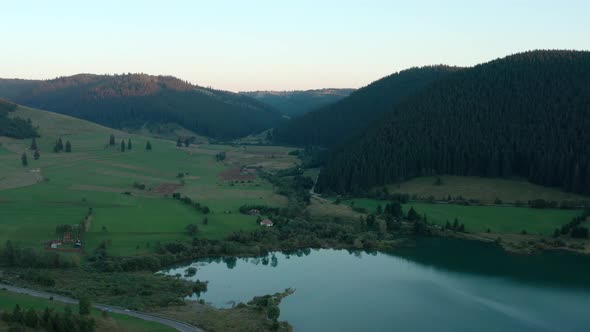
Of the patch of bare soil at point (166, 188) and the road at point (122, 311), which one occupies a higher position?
the patch of bare soil at point (166, 188)

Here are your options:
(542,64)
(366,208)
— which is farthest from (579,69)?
(366,208)

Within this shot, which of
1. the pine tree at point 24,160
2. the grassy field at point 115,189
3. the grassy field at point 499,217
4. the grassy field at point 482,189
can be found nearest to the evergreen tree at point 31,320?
the grassy field at point 115,189

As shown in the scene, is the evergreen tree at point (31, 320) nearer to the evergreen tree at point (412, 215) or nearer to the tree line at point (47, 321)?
the tree line at point (47, 321)

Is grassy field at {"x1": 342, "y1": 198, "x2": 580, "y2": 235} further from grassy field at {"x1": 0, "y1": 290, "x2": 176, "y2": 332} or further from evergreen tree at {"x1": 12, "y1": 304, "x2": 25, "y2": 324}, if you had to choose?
evergreen tree at {"x1": 12, "y1": 304, "x2": 25, "y2": 324}

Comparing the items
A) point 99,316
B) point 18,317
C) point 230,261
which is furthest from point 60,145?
point 18,317

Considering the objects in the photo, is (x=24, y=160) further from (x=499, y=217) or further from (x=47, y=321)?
(x=499, y=217)

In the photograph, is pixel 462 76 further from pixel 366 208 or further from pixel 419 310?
pixel 419 310

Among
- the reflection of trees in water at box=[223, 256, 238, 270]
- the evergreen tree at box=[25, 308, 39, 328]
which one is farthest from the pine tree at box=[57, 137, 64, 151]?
the evergreen tree at box=[25, 308, 39, 328]
